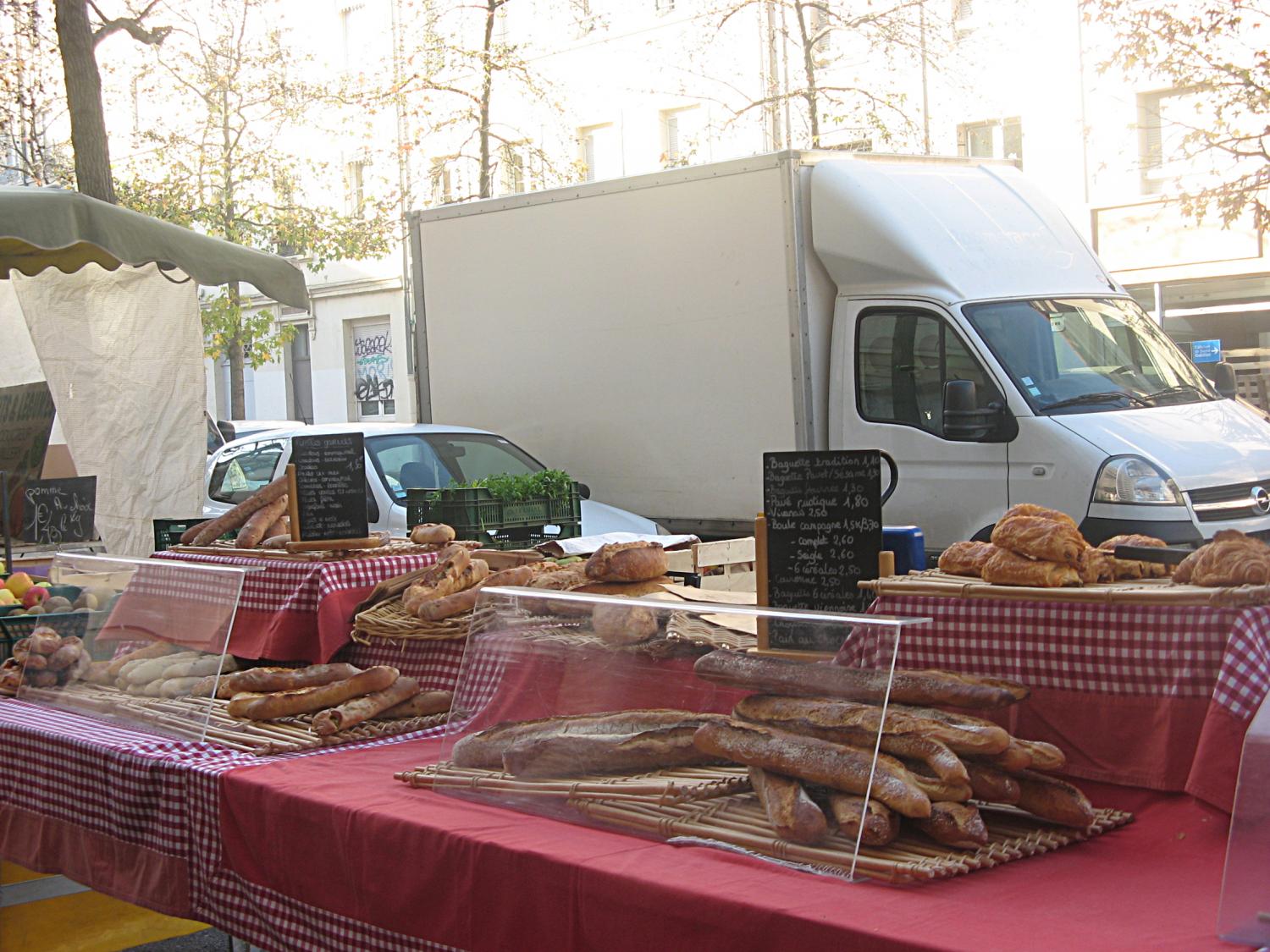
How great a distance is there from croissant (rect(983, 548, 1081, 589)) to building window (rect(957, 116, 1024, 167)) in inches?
720

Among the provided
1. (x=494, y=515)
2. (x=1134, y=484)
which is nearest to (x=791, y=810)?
(x=494, y=515)

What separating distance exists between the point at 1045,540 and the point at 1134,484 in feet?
16.3

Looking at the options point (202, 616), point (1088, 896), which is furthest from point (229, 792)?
point (1088, 896)

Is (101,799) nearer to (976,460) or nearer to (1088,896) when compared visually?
(1088,896)

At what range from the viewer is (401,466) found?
28.1ft

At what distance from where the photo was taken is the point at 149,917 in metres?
3.97

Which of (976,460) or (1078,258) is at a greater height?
(1078,258)

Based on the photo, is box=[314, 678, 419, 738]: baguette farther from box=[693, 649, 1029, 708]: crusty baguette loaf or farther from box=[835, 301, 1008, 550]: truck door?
box=[835, 301, 1008, 550]: truck door

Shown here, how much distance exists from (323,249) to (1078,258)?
52.2 feet

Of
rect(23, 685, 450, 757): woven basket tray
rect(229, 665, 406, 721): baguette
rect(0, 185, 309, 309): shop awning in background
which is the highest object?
rect(0, 185, 309, 309): shop awning in background

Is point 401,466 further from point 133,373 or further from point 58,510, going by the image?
point 58,510

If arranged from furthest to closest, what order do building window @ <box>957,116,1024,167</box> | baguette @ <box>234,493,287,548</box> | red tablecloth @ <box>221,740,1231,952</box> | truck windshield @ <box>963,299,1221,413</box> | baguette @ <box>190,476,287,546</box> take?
building window @ <box>957,116,1024,167</box>
truck windshield @ <box>963,299,1221,413</box>
baguette @ <box>190,476,287,546</box>
baguette @ <box>234,493,287,548</box>
red tablecloth @ <box>221,740,1231,952</box>

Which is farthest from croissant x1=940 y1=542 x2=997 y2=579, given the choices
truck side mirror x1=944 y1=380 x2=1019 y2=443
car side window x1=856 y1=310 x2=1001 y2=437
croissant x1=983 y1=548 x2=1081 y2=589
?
car side window x1=856 y1=310 x2=1001 y2=437

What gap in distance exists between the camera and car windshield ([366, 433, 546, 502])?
851 cm
